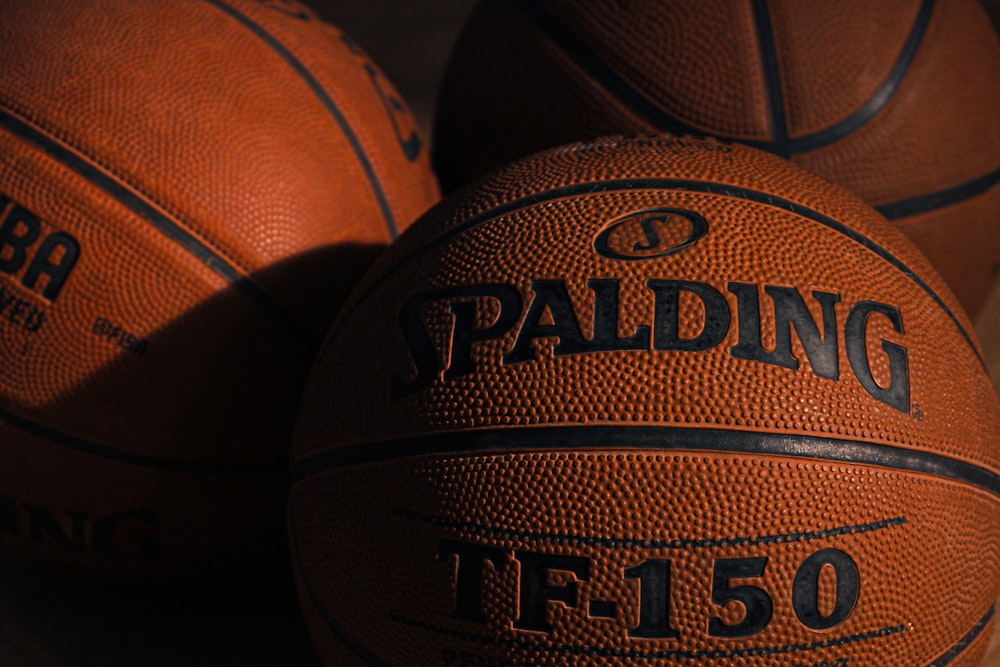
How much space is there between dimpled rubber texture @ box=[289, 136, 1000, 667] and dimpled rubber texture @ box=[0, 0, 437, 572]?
0.90ft

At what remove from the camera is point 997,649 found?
1.55m

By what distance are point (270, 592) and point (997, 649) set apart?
3.73 ft

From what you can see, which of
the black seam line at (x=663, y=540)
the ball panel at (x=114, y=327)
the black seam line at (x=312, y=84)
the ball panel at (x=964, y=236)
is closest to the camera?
the black seam line at (x=663, y=540)

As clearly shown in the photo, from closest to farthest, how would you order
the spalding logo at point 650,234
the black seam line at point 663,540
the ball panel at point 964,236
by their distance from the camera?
the black seam line at point 663,540 → the spalding logo at point 650,234 → the ball panel at point 964,236

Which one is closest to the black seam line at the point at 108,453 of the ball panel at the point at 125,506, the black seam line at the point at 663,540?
the ball panel at the point at 125,506

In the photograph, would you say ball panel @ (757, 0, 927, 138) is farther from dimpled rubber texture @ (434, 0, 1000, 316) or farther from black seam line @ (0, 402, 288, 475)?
black seam line @ (0, 402, 288, 475)

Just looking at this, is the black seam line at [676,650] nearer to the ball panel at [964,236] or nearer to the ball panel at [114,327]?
the ball panel at [114,327]

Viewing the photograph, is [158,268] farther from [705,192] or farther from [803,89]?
[803,89]

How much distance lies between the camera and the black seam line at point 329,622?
1158mm

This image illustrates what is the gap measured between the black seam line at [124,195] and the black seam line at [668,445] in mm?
442

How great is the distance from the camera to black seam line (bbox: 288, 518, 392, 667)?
116cm

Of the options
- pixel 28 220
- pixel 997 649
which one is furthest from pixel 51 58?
pixel 997 649

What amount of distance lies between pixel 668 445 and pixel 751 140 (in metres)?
0.78

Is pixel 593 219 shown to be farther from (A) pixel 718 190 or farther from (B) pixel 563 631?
(B) pixel 563 631
